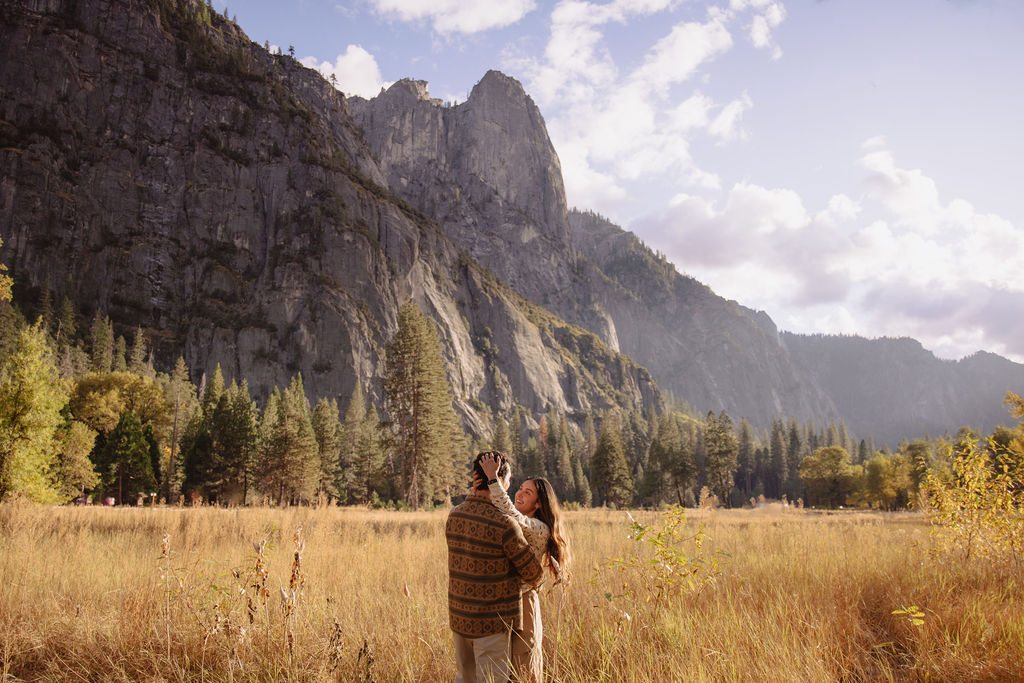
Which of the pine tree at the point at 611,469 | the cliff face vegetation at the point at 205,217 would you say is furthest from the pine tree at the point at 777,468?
the cliff face vegetation at the point at 205,217

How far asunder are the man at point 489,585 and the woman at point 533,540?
9cm

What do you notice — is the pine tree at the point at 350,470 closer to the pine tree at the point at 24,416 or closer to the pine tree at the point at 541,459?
the pine tree at the point at 541,459

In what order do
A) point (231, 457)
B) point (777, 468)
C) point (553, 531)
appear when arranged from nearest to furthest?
1. point (553, 531)
2. point (231, 457)
3. point (777, 468)

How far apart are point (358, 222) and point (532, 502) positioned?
109 metres

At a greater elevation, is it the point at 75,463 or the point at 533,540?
the point at 533,540

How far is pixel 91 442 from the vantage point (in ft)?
98.2

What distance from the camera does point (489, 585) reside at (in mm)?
3318

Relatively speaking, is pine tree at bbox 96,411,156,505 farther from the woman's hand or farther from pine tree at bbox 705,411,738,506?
pine tree at bbox 705,411,738,506

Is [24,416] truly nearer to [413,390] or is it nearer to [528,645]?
[528,645]

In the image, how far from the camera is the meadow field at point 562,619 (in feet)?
11.7

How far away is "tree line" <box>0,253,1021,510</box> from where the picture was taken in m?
14.5

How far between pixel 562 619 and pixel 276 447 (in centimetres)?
3725

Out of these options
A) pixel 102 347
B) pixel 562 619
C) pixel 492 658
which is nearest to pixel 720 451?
pixel 562 619

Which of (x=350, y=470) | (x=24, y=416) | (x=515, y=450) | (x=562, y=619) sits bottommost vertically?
(x=350, y=470)
